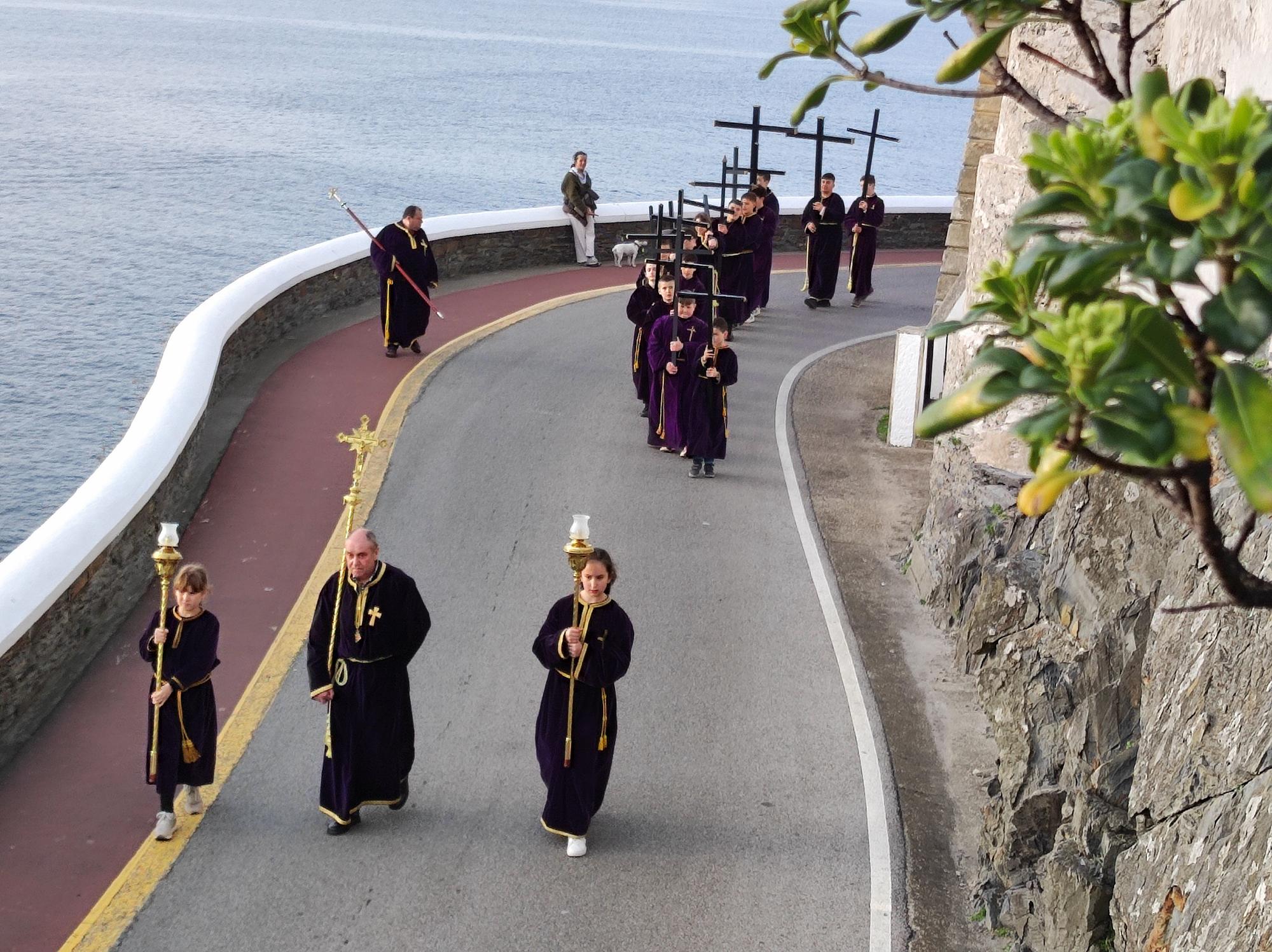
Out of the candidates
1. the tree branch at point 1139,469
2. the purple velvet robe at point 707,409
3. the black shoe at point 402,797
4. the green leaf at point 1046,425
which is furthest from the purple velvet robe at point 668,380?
the green leaf at point 1046,425

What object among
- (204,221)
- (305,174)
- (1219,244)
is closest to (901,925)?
(1219,244)

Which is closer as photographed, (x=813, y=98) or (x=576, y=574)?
(x=813, y=98)

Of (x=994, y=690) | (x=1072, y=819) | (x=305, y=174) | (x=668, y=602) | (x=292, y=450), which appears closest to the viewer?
(x=1072, y=819)

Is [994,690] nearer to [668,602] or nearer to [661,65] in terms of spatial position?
[668,602]

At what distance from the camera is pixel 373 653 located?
7.87 metres

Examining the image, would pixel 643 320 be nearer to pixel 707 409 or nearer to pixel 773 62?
pixel 707 409

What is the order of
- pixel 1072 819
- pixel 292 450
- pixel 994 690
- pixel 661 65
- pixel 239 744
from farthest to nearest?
1. pixel 661 65
2. pixel 292 450
3. pixel 994 690
4. pixel 239 744
5. pixel 1072 819

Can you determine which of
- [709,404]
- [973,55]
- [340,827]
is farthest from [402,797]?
[709,404]

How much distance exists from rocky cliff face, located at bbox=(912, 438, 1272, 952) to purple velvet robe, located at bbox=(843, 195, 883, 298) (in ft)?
36.6

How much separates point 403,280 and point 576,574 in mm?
9596

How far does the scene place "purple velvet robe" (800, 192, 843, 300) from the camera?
20.6 m

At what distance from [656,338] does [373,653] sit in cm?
664

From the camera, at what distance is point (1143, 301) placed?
107 inches

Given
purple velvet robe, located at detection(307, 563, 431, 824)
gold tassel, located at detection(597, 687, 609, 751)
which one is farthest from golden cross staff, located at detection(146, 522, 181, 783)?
gold tassel, located at detection(597, 687, 609, 751)
